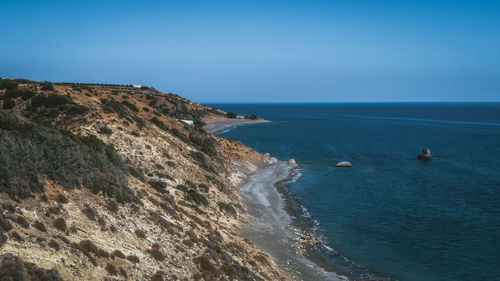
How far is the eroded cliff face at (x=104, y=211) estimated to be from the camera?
14359mm

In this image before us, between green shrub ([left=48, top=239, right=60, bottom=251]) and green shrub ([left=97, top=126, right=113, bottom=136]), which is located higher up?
green shrub ([left=97, top=126, right=113, bottom=136])

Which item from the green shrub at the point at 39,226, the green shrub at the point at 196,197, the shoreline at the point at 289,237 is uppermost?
the green shrub at the point at 39,226

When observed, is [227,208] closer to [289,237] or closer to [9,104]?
[289,237]

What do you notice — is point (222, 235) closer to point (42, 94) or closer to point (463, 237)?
point (463, 237)

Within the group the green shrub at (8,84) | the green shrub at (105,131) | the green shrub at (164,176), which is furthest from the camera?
the green shrub at (8,84)

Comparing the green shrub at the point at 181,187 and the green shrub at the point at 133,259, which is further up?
the green shrub at the point at 133,259

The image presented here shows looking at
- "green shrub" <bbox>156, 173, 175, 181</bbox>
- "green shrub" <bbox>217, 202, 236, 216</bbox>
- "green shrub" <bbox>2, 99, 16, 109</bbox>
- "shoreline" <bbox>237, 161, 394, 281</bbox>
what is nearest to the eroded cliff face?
"green shrub" <bbox>217, 202, 236, 216</bbox>

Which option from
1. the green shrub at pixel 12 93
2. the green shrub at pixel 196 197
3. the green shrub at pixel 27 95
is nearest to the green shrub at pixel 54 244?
the green shrub at pixel 196 197

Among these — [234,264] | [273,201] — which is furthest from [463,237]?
[234,264]

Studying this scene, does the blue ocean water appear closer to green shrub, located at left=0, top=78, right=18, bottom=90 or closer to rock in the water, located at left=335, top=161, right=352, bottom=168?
rock in the water, located at left=335, top=161, right=352, bottom=168

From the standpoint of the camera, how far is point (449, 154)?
8100 centimetres

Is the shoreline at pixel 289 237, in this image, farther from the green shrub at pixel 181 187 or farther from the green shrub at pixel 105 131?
the green shrub at pixel 105 131

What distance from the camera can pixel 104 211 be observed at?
1934 cm

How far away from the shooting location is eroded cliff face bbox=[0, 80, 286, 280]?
14.4m
